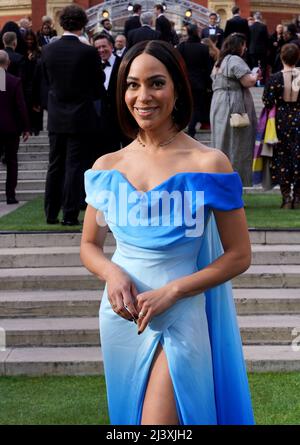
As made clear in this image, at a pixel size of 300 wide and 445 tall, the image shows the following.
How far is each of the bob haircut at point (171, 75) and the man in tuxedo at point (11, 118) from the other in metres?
9.43

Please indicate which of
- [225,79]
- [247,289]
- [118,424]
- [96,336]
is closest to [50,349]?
[96,336]

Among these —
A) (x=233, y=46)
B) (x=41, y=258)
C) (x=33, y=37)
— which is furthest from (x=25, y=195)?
(x=33, y=37)

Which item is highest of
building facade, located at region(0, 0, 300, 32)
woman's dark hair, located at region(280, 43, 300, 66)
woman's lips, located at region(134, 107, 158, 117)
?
woman's lips, located at region(134, 107, 158, 117)

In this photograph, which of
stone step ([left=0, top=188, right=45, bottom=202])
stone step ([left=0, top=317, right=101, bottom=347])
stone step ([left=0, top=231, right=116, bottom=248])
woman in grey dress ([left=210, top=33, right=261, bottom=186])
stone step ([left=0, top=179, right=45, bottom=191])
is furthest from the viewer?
stone step ([left=0, top=179, right=45, bottom=191])

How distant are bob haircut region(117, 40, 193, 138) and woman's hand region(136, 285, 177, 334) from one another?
1.92 ft

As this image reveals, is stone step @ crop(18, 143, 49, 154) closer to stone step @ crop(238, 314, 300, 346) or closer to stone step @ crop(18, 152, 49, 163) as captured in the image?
stone step @ crop(18, 152, 49, 163)

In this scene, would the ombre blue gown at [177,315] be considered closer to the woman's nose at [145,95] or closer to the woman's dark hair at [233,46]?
the woman's nose at [145,95]

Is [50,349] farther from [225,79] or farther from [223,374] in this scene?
[225,79]

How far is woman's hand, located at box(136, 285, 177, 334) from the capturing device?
3342 millimetres

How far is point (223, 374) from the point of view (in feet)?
11.7

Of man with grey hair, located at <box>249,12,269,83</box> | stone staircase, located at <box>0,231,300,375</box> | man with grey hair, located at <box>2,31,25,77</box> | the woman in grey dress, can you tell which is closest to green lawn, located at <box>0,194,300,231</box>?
the woman in grey dress
